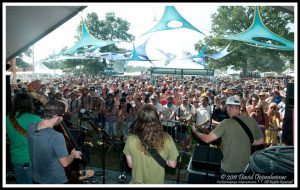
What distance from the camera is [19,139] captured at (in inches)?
117

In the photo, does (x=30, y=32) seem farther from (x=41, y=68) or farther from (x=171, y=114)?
(x=41, y=68)

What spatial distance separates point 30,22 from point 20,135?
3.03m

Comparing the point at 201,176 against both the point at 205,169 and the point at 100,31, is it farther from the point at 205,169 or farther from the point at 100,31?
the point at 100,31

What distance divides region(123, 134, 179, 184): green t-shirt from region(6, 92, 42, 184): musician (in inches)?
52.8

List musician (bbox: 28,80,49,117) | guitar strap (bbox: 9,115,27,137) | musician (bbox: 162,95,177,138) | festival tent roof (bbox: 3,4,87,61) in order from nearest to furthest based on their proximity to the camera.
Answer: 1. guitar strap (bbox: 9,115,27,137)
2. festival tent roof (bbox: 3,4,87,61)
3. musician (bbox: 28,80,49,117)
4. musician (bbox: 162,95,177,138)

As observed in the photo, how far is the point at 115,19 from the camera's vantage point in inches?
2205

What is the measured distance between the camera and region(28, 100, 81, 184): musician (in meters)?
2.34

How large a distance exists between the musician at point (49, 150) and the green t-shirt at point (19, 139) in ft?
1.88

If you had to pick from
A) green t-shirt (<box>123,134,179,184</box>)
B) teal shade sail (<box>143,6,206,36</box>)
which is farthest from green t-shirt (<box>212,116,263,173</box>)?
teal shade sail (<box>143,6,206,36</box>)

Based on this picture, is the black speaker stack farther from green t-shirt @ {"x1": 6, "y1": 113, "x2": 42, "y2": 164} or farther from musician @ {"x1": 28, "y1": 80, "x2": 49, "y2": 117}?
musician @ {"x1": 28, "y1": 80, "x2": 49, "y2": 117}

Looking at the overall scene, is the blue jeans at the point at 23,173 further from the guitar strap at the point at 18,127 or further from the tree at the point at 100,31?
the tree at the point at 100,31

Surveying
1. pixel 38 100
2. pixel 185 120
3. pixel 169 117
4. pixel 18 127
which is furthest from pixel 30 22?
pixel 185 120

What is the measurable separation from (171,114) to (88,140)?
255 cm

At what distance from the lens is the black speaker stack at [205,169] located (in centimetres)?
345
